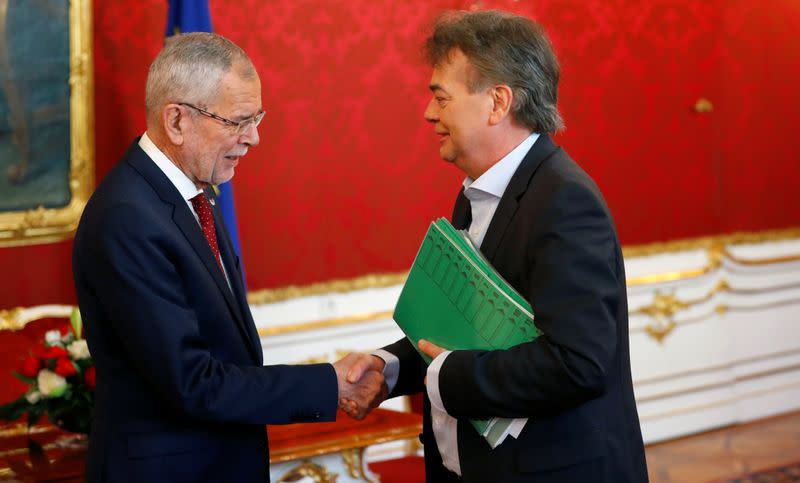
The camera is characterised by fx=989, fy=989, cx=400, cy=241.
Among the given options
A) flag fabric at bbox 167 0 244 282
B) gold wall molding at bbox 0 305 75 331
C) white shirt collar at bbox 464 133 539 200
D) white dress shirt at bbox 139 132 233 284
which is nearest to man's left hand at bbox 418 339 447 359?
white shirt collar at bbox 464 133 539 200

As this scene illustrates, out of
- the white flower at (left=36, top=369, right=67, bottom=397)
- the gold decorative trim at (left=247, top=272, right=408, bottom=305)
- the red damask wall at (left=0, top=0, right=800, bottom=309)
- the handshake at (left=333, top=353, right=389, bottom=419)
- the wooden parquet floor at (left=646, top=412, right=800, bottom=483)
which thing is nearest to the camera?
the handshake at (left=333, top=353, right=389, bottom=419)

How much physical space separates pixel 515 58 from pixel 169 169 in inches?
33.8

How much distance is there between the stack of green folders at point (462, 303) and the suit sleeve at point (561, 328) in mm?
43

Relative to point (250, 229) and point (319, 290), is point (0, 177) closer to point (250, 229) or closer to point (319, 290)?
point (250, 229)

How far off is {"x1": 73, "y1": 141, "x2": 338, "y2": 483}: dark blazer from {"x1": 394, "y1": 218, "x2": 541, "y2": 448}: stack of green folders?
299 mm

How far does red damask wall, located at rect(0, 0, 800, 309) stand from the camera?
4.39 meters

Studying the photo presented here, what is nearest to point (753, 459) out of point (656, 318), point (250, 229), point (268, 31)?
point (656, 318)

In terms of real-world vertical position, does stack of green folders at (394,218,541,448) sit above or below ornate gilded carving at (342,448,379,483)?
above

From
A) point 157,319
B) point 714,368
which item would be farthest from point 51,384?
point 714,368

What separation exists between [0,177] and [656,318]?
389 cm

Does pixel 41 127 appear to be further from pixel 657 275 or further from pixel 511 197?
pixel 657 275

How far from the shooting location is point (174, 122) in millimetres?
2324

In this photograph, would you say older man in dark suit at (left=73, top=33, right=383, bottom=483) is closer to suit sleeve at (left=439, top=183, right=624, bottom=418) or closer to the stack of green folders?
the stack of green folders

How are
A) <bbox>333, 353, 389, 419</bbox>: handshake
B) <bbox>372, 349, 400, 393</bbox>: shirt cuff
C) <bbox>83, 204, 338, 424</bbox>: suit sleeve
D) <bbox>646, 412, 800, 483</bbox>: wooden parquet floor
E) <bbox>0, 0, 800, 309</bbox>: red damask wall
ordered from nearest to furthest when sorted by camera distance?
1. <bbox>83, 204, 338, 424</bbox>: suit sleeve
2. <bbox>333, 353, 389, 419</bbox>: handshake
3. <bbox>372, 349, 400, 393</bbox>: shirt cuff
4. <bbox>0, 0, 800, 309</bbox>: red damask wall
5. <bbox>646, 412, 800, 483</bbox>: wooden parquet floor
